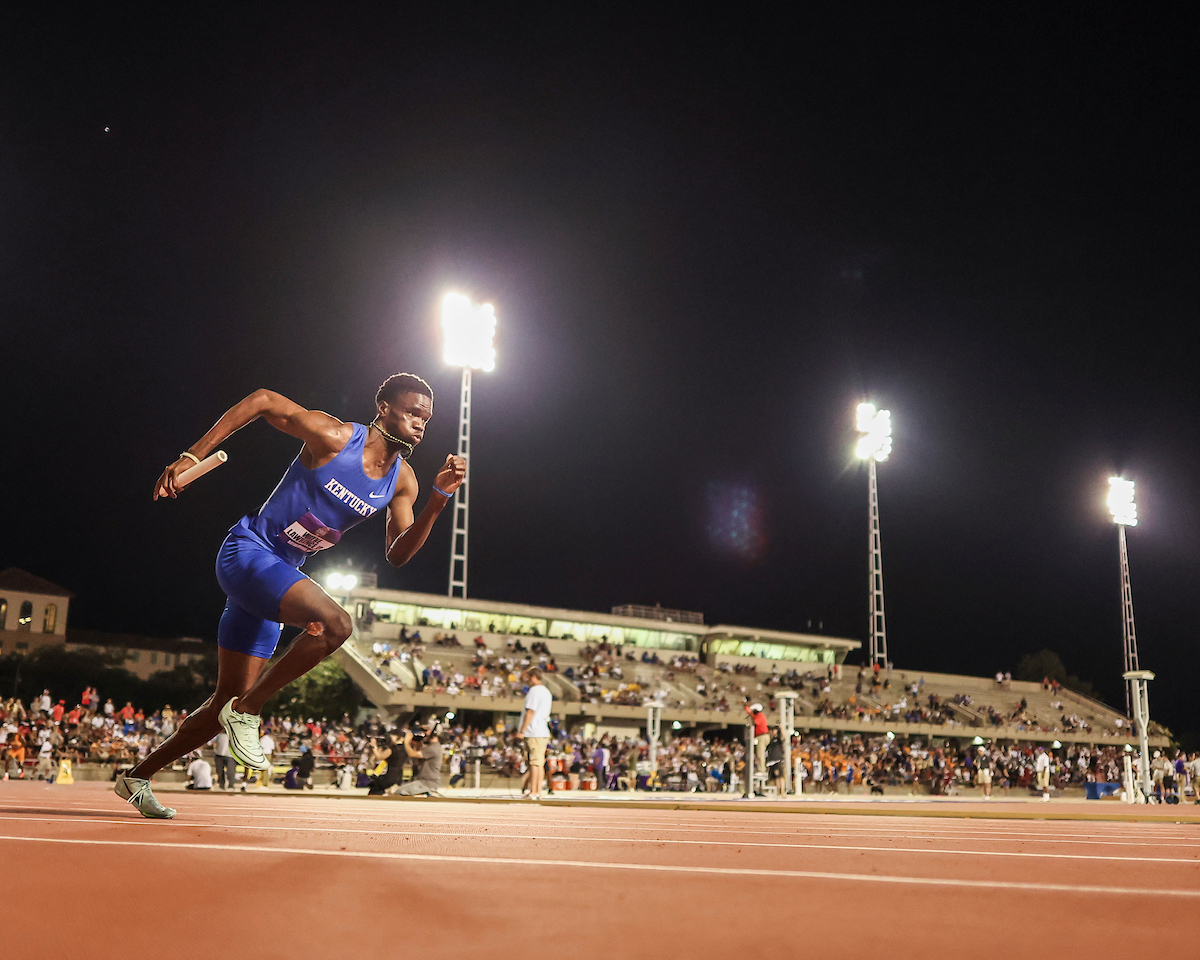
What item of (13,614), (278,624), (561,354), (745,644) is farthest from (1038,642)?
(278,624)

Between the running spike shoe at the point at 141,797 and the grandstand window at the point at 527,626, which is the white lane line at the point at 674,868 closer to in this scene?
the running spike shoe at the point at 141,797

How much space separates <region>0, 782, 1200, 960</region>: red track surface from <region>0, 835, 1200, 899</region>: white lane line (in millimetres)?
10

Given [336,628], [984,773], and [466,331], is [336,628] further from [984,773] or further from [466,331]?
[466,331]

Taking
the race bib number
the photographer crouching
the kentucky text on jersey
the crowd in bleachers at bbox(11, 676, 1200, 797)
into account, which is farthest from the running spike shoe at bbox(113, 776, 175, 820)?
the crowd in bleachers at bbox(11, 676, 1200, 797)

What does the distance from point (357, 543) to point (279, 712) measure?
27.9ft

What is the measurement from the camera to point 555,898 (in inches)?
83.7

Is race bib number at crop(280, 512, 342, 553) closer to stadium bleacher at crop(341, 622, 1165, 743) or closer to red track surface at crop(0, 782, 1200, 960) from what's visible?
red track surface at crop(0, 782, 1200, 960)

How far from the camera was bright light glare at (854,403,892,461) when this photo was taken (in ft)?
159

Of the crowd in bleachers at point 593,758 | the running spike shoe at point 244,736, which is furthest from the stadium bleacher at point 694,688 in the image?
the running spike shoe at point 244,736

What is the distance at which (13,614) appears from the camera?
73.0 m

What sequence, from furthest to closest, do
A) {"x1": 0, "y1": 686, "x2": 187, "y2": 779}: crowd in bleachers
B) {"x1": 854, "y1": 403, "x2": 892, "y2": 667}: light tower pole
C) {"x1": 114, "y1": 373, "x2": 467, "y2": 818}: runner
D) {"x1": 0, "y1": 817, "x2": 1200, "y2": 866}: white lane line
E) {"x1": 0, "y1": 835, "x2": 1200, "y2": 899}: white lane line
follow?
{"x1": 854, "y1": 403, "x2": 892, "y2": 667}: light tower pole
{"x1": 0, "y1": 686, "x2": 187, "y2": 779}: crowd in bleachers
{"x1": 114, "y1": 373, "x2": 467, "y2": 818}: runner
{"x1": 0, "y1": 817, "x2": 1200, "y2": 866}: white lane line
{"x1": 0, "y1": 835, "x2": 1200, "y2": 899}: white lane line

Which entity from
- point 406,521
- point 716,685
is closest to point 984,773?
point 716,685

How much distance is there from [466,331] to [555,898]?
34570 millimetres

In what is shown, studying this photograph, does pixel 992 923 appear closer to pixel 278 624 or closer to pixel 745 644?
pixel 278 624
